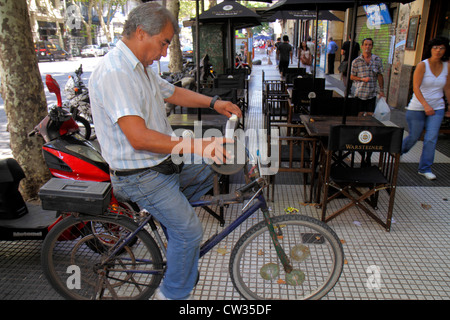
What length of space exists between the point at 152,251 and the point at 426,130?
14.0 feet

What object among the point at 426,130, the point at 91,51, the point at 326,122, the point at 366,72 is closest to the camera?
the point at 326,122

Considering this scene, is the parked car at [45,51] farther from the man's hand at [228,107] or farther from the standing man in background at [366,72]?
the man's hand at [228,107]

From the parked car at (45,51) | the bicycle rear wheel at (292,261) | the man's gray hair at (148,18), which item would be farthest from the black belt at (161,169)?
the parked car at (45,51)

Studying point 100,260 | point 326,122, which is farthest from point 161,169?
point 326,122

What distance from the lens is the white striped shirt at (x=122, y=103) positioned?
1942 mm

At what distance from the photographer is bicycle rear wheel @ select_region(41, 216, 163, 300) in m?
2.44

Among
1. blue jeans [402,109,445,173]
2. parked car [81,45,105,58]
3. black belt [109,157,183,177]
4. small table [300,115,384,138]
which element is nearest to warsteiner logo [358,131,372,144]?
small table [300,115,384,138]

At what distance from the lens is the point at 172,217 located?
2.25 meters

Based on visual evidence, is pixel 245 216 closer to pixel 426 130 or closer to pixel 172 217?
pixel 172 217

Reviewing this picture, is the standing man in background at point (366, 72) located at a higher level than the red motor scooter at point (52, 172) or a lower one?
higher

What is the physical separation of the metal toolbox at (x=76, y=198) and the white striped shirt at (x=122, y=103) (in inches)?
10.2

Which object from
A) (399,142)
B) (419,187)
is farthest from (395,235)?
(419,187)

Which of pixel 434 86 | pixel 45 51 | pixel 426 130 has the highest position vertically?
pixel 45 51

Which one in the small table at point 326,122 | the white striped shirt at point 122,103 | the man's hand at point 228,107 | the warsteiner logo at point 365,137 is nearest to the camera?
the white striped shirt at point 122,103
